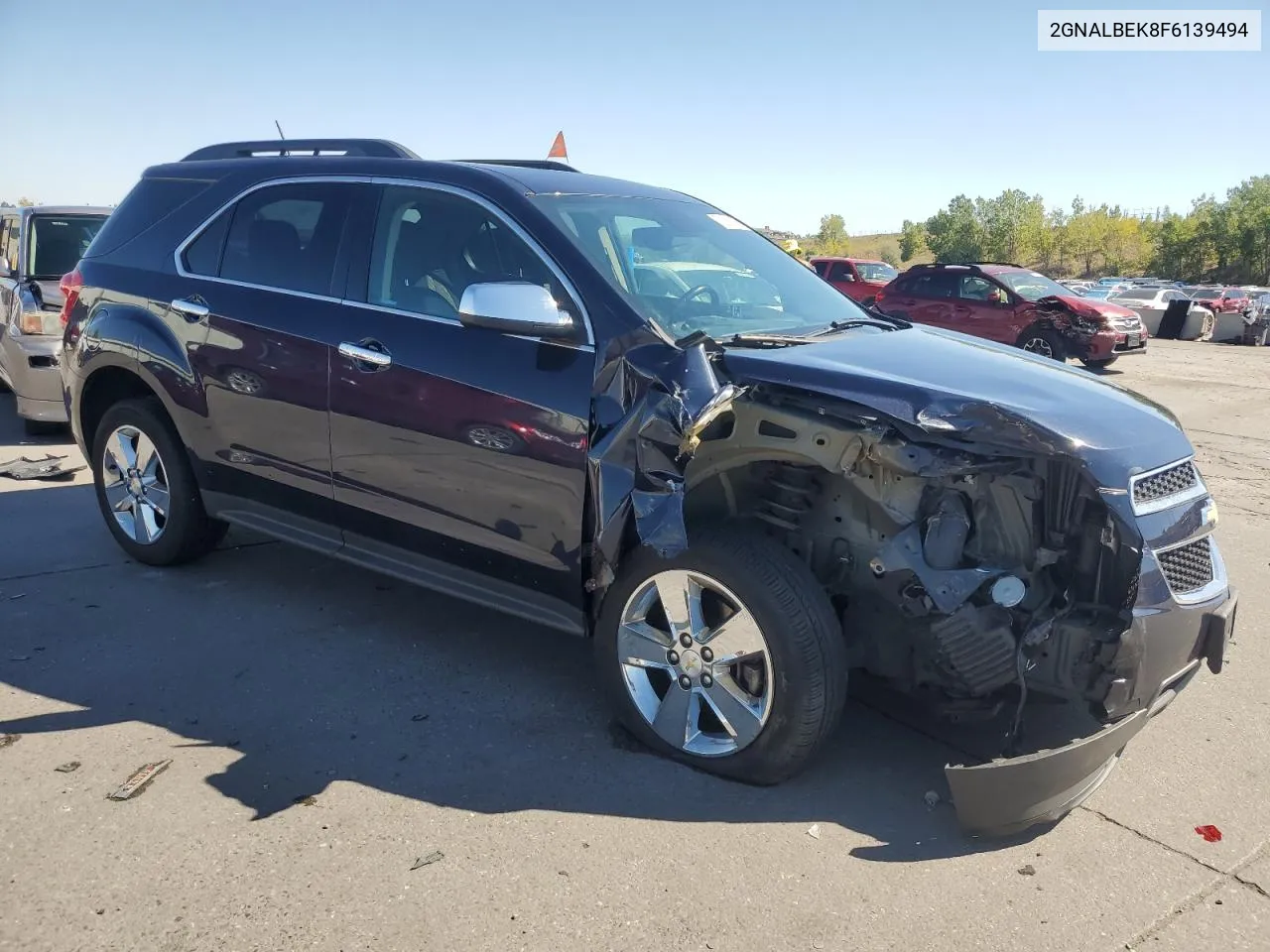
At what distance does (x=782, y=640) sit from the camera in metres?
3.10

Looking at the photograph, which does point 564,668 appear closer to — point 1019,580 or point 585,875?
point 585,875

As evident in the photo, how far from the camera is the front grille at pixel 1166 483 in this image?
3.01 m

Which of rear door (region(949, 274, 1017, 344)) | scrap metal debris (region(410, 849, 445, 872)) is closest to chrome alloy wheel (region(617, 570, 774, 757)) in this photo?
scrap metal debris (region(410, 849, 445, 872))

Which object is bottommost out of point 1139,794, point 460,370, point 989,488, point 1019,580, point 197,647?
point 1139,794

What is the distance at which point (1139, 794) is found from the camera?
336cm

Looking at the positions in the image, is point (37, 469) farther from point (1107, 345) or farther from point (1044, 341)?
point (1107, 345)

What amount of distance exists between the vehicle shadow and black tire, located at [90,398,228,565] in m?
0.13

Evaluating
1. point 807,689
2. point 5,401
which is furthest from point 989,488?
point 5,401

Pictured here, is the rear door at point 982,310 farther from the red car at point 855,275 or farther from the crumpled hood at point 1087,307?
the red car at point 855,275

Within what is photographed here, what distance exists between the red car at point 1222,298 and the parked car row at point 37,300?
31.7 meters

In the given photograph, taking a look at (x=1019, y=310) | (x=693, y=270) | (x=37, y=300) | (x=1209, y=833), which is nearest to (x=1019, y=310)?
(x=1019, y=310)

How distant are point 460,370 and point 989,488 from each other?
1.87m

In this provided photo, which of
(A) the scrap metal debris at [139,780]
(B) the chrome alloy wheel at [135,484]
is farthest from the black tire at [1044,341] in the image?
(A) the scrap metal debris at [139,780]

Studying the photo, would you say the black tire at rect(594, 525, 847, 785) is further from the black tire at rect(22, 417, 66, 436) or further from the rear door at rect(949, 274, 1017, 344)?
the rear door at rect(949, 274, 1017, 344)
